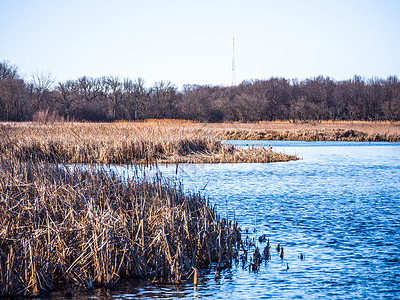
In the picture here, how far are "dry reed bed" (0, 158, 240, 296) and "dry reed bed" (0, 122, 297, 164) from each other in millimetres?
11191

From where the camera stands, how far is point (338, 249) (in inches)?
330

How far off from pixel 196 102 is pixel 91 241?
64.8 metres

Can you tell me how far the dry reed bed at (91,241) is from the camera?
20.4ft

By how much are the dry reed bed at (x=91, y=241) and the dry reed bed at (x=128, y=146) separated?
11191 millimetres

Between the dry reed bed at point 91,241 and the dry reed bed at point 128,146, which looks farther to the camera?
the dry reed bed at point 128,146

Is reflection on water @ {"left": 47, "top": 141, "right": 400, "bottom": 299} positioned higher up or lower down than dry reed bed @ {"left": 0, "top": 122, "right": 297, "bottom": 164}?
lower down

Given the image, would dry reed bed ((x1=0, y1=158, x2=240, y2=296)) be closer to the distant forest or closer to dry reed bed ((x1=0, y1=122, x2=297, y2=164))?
dry reed bed ((x1=0, y1=122, x2=297, y2=164))

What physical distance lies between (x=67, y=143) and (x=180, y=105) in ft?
176

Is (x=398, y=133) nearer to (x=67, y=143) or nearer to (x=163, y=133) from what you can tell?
(x=163, y=133)

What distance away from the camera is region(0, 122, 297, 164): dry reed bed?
20.3 m

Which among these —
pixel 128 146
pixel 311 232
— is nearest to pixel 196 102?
pixel 128 146

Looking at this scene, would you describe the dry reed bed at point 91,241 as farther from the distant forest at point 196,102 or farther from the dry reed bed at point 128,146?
the distant forest at point 196,102

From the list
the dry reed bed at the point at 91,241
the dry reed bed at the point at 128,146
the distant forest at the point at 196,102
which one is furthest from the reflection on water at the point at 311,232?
the distant forest at the point at 196,102

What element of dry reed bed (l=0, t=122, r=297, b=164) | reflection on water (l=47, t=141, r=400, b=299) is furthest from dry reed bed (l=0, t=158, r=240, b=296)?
dry reed bed (l=0, t=122, r=297, b=164)
